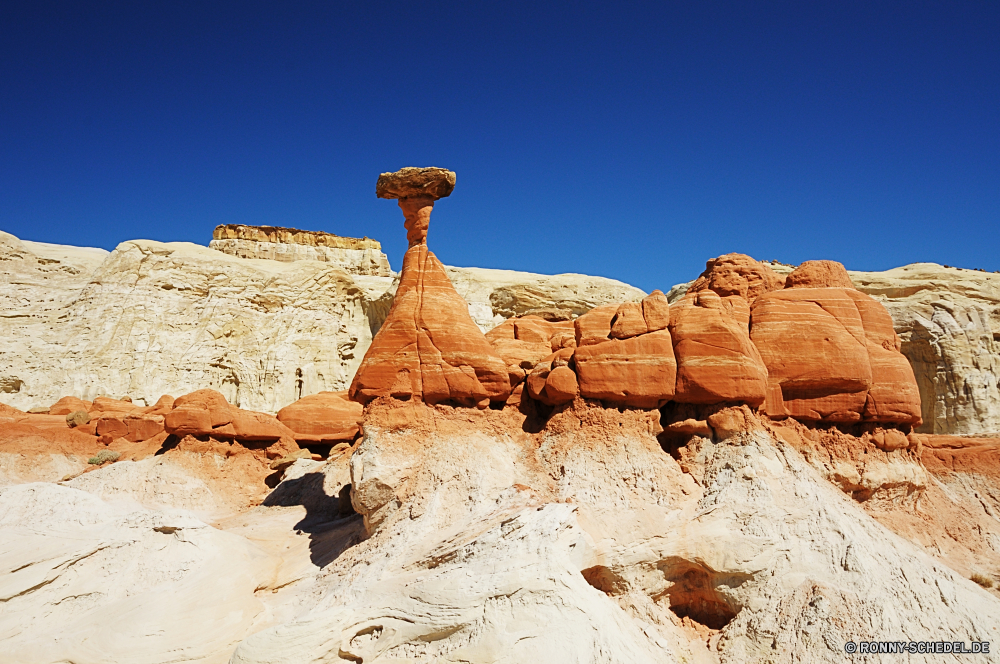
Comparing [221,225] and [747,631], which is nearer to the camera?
[747,631]

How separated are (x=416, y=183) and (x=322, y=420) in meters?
10.5

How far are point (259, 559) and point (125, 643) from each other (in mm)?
2520

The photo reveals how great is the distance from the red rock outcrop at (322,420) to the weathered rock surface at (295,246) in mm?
27939

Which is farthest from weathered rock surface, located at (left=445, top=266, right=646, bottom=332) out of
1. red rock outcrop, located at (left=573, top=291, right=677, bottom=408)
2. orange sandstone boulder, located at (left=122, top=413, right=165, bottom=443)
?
Result: red rock outcrop, located at (left=573, top=291, right=677, bottom=408)

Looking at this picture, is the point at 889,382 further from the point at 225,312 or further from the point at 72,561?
the point at 225,312

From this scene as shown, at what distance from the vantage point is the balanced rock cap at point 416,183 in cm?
1097

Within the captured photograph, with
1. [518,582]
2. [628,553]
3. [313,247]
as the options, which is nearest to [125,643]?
[518,582]

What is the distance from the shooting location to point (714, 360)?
9852mm

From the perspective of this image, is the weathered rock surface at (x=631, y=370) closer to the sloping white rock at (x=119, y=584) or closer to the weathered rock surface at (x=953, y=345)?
the sloping white rock at (x=119, y=584)

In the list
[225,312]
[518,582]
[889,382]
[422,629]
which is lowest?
[422,629]

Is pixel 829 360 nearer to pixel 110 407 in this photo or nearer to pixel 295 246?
pixel 110 407

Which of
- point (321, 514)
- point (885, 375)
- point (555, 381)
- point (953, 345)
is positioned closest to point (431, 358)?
point (555, 381)

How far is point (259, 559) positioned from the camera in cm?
1041

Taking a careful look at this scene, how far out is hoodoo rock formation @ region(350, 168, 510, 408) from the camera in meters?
10.3
